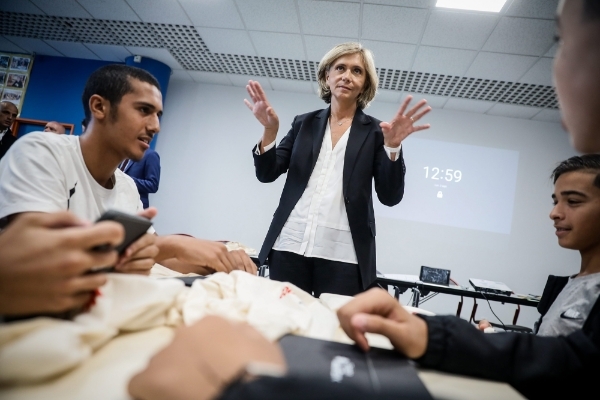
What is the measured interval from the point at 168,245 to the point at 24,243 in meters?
0.66

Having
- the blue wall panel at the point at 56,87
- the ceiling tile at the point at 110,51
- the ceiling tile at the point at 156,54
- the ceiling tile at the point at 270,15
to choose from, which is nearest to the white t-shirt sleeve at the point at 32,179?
the ceiling tile at the point at 270,15

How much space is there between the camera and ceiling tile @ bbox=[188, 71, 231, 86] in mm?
4570

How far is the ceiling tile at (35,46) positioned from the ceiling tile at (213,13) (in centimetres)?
272

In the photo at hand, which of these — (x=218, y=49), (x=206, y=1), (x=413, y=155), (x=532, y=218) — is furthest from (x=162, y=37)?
(x=532, y=218)

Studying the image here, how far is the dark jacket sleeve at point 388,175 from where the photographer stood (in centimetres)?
146

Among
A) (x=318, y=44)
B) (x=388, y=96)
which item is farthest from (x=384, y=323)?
(x=388, y=96)

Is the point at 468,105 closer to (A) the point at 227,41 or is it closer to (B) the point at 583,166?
(A) the point at 227,41

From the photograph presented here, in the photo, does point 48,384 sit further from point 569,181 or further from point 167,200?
point 167,200

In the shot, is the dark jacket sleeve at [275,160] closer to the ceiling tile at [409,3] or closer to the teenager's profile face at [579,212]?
the teenager's profile face at [579,212]

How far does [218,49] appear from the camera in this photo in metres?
3.88

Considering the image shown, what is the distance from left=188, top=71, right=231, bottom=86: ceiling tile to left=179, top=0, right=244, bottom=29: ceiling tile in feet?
3.78

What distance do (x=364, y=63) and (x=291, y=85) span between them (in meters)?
3.08

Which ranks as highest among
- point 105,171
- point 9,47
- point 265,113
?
point 9,47

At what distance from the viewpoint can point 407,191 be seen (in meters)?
4.45
